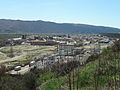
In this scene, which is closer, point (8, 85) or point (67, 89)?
point (67, 89)

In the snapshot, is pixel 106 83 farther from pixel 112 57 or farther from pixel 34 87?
pixel 112 57

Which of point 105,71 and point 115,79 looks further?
point 105,71

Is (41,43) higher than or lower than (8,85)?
lower

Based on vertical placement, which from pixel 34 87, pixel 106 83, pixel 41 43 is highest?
pixel 106 83

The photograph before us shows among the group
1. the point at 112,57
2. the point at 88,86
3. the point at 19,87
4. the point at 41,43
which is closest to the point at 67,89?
the point at 88,86

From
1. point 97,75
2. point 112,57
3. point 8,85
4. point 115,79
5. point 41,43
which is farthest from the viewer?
point 41,43

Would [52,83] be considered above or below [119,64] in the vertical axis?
below

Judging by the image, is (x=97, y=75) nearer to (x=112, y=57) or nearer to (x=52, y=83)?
(x=52, y=83)

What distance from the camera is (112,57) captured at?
22.2 metres

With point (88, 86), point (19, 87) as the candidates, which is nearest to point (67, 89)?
point (88, 86)

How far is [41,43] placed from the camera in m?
99.3

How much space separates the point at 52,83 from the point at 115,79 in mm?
4766

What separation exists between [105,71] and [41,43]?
8240 centimetres

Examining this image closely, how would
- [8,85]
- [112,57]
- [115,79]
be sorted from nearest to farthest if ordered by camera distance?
[115,79] < [8,85] < [112,57]
